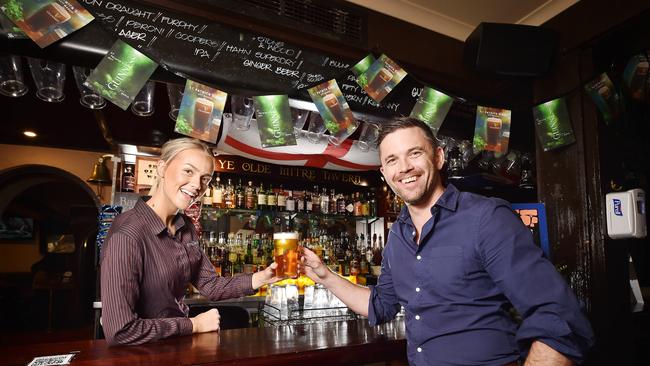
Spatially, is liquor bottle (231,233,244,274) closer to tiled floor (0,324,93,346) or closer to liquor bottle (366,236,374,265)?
liquor bottle (366,236,374,265)

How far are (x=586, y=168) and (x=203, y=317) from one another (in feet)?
8.74

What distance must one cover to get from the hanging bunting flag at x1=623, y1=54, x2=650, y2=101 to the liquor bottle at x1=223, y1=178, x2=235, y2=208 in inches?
160

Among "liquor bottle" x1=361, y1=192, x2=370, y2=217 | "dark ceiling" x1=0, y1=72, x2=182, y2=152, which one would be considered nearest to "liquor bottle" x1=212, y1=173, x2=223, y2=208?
"dark ceiling" x1=0, y1=72, x2=182, y2=152

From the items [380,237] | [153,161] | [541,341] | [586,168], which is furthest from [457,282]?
[380,237]

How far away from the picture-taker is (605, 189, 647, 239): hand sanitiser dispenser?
2496 mm

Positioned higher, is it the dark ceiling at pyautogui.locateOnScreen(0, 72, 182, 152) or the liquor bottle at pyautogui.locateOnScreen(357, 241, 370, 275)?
the dark ceiling at pyautogui.locateOnScreen(0, 72, 182, 152)

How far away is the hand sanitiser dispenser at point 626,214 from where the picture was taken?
250cm

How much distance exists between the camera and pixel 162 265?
1791 mm

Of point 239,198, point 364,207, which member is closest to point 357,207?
point 364,207

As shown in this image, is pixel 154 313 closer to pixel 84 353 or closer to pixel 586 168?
pixel 84 353

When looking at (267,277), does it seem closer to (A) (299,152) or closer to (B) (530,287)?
(B) (530,287)

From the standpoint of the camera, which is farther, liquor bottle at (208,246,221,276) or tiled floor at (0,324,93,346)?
tiled floor at (0,324,93,346)

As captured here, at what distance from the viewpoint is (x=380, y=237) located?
5.82m

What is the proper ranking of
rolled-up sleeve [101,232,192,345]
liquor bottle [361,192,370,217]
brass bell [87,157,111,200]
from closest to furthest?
rolled-up sleeve [101,232,192,345], liquor bottle [361,192,370,217], brass bell [87,157,111,200]
